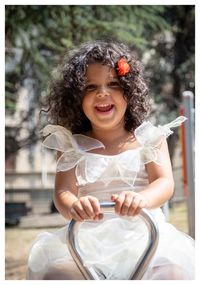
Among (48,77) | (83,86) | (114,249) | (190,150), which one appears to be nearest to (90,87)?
(83,86)

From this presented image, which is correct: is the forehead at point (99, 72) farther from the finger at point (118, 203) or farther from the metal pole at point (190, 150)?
the metal pole at point (190, 150)

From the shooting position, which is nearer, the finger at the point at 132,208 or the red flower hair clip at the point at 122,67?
the finger at the point at 132,208

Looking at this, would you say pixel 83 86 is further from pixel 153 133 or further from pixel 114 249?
pixel 114 249

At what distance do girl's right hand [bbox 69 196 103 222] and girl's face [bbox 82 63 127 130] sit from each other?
0.38 m

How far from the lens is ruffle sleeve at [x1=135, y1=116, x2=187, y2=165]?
1.32 meters

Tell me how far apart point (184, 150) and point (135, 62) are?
2323mm

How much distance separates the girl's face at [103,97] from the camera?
130cm

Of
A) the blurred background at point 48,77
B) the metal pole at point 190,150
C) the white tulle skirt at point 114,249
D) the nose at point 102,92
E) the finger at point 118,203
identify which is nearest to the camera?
the finger at point 118,203

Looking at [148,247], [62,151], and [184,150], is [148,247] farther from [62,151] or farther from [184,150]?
[184,150]

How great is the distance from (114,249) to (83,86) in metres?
0.47

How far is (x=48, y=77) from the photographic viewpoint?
4914mm

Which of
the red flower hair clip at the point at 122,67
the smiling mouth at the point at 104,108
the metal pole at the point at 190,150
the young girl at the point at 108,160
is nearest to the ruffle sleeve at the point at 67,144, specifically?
the young girl at the point at 108,160

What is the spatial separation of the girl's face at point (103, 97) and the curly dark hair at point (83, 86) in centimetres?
2
